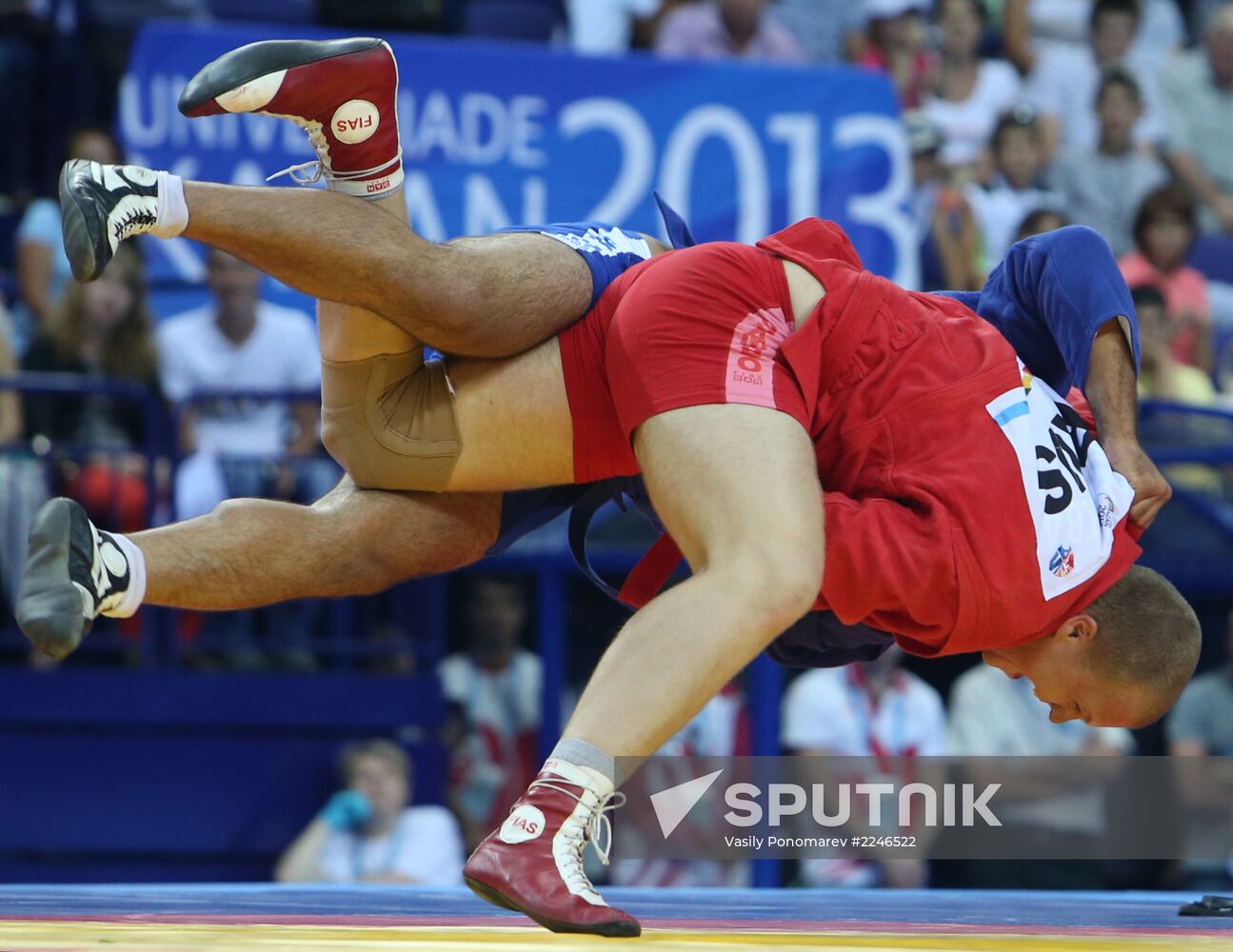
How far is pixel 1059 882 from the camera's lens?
226 inches

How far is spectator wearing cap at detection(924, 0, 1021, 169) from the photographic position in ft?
25.3

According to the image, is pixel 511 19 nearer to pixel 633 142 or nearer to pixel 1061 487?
pixel 633 142

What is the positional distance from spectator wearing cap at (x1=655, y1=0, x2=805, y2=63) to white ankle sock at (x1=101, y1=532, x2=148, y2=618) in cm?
500

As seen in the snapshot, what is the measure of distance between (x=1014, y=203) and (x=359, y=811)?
153 inches

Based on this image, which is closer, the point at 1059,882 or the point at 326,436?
the point at 326,436

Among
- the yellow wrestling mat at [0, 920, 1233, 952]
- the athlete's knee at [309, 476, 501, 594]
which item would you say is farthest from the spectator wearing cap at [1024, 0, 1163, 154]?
the yellow wrestling mat at [0, 920, 1233, 952]

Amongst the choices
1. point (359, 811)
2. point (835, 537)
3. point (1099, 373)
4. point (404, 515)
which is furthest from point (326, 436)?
point (359, 811)

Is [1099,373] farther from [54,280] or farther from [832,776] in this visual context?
[54,280]

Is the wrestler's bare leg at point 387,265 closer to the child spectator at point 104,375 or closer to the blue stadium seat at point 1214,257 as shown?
the child spectator at point 104,375

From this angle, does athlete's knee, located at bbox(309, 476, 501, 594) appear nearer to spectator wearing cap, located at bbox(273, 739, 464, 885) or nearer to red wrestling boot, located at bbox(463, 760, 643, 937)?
red wrestling boot, located at bbox(463, 760, 643, 937)

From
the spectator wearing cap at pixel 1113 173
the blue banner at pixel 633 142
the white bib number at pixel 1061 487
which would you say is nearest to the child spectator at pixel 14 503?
the blue banner at pixel 633 142

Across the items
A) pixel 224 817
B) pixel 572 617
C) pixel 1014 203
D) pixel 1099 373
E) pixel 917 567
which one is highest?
pixel 1014 203

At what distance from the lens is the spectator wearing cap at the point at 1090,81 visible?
802 cm

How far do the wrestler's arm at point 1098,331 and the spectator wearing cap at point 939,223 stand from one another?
3.93 metres
